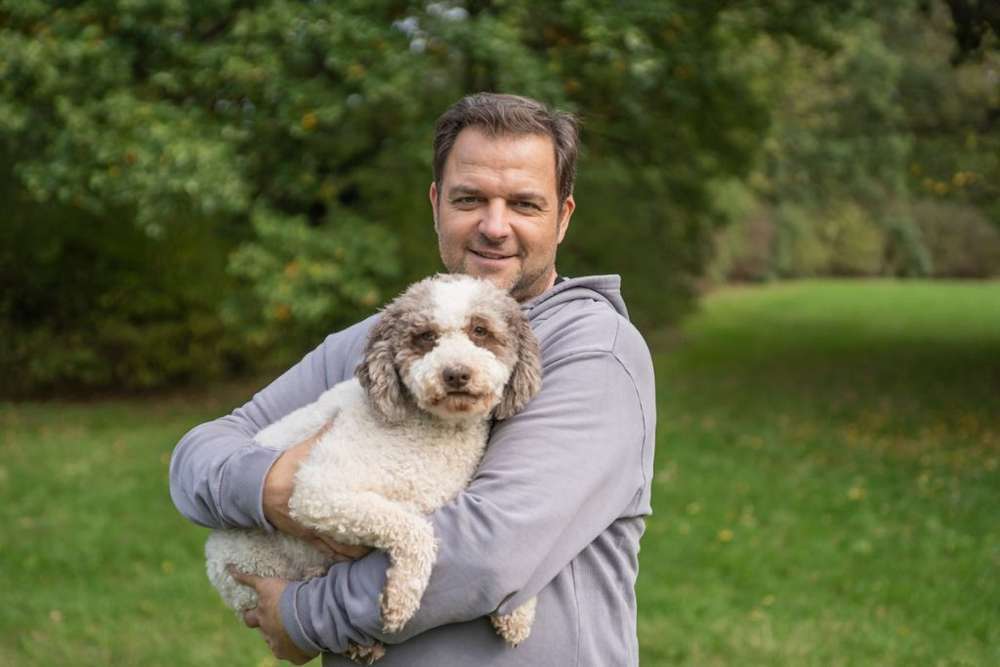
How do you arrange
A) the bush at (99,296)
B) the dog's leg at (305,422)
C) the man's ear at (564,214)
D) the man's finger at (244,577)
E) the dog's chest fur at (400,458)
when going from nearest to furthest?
the dog's chest fur at (400,458) < the man's finger at (244,577) < the dog's leg at (305,422) < the man's ear at (564,214) < the bush at (99,296)

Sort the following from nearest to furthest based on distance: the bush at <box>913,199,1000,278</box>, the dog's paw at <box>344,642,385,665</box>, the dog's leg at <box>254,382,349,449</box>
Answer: the dog's paw at <box>344,642,385,665</box> → the dog's leg at <box>254,382,349,449</box> → the bush at <box>913,199,1000,278</box>

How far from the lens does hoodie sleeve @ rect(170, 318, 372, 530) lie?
96.0 inches

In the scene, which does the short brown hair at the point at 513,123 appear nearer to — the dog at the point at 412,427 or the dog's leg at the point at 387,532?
the dog at the point at 412,427

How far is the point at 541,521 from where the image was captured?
6.95 feet

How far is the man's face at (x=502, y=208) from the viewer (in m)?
2.65

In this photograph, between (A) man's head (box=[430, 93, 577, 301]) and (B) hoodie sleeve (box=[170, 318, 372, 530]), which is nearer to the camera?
(B) hoodie sleeve (box=[170, 318, 372, 530])

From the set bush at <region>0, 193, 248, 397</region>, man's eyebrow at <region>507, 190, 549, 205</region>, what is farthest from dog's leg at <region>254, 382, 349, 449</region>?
bush at <region>0, 193, 248, 397</region>

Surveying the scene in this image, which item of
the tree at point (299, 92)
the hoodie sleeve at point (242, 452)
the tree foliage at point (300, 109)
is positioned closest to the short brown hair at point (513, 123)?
the hoodie sleeve at point (242, 452)

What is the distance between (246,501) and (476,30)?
7438 millimetres

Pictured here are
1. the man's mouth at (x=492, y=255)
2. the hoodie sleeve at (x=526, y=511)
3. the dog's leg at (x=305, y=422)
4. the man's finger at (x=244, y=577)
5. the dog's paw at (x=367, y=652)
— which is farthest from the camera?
the man's mouth at (x=492, y=255)

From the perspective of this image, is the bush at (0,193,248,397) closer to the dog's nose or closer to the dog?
the dog

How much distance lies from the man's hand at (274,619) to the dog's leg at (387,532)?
21cm

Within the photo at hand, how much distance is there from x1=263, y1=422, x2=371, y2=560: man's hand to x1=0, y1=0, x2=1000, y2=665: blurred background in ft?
12.3

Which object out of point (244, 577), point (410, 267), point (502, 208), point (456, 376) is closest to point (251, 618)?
point (244, 577)
